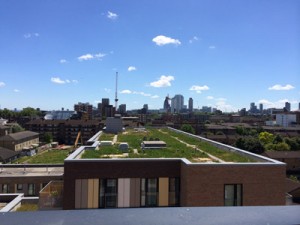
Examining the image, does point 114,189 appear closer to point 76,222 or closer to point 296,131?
point 76,222

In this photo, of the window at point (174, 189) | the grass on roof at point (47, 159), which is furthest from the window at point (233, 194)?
the grass on roof at point (47, 159)

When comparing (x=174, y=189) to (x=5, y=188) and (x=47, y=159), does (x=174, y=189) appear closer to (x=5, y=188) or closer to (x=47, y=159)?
(x=5, y=188)

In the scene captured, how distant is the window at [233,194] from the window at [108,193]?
5176mm

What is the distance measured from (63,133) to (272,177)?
84902mm

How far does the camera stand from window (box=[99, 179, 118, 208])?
1517cm

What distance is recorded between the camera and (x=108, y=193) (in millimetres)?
15336

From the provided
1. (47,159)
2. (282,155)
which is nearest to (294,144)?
(282,155)

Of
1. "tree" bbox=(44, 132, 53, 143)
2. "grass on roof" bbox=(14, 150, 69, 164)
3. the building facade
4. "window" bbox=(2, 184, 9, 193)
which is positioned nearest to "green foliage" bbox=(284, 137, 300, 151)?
"grass on roof" bbox=(14, 150, 69, 164)

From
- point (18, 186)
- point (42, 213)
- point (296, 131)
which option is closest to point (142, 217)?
point (42, 213)

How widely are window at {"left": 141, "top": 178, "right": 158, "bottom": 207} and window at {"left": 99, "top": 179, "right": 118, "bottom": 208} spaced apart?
1.32m

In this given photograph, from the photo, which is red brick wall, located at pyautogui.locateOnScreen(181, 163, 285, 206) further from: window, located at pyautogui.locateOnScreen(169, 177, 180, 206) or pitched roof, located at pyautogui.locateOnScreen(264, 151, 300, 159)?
pitched roof, located at pyautogui.locateOnScreen(264, 151, 300, 159)

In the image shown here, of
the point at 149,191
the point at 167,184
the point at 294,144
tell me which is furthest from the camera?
the point at 294,144

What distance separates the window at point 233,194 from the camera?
14570 millimetres

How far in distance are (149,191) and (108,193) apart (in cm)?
199
